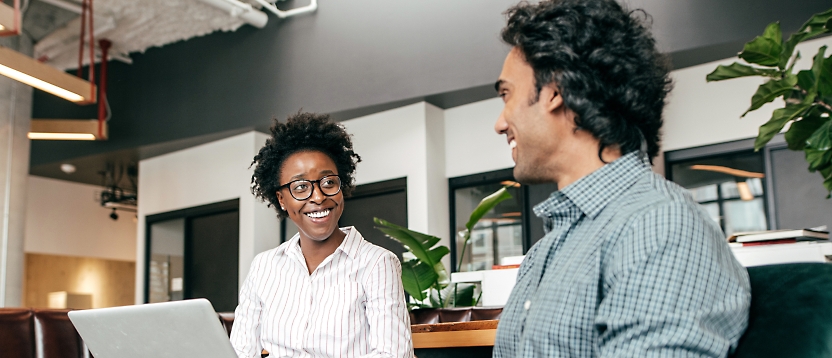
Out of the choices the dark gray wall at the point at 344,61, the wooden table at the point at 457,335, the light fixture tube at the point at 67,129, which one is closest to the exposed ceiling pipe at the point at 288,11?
the dark gray wall at the point at 344,61

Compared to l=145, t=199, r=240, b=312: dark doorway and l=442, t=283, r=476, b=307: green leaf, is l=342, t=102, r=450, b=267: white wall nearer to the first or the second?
l=442, t=283, r=476, b=307: green leaf

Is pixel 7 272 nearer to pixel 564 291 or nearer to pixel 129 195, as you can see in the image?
pixel 129 195

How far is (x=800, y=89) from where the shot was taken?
2469 millimetres

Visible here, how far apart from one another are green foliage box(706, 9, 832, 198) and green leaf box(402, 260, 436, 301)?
6.71 ft

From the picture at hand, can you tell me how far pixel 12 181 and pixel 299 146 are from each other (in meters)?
4.24

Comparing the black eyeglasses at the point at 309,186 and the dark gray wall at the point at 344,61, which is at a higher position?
the dark gray wall at the point at 344,61

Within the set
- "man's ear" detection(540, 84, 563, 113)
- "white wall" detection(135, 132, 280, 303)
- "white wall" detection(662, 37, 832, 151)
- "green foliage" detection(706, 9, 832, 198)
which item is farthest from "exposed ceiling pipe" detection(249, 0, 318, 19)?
"man's ear" detection(540, 84, 563, 113)

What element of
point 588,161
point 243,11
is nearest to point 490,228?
point 243,11

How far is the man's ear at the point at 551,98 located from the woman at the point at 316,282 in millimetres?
852

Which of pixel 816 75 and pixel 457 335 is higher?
pixel 816 75

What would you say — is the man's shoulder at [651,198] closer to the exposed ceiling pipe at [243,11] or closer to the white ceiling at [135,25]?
the exposed ceiling pipe at [243,11]

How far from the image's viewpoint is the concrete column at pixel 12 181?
5508 mm

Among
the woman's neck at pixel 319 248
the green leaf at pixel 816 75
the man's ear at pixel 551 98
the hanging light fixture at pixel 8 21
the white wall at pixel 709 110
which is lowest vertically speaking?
the woman's neck at pixel 319 248

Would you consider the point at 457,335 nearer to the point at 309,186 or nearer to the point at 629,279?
the point at 309,186
